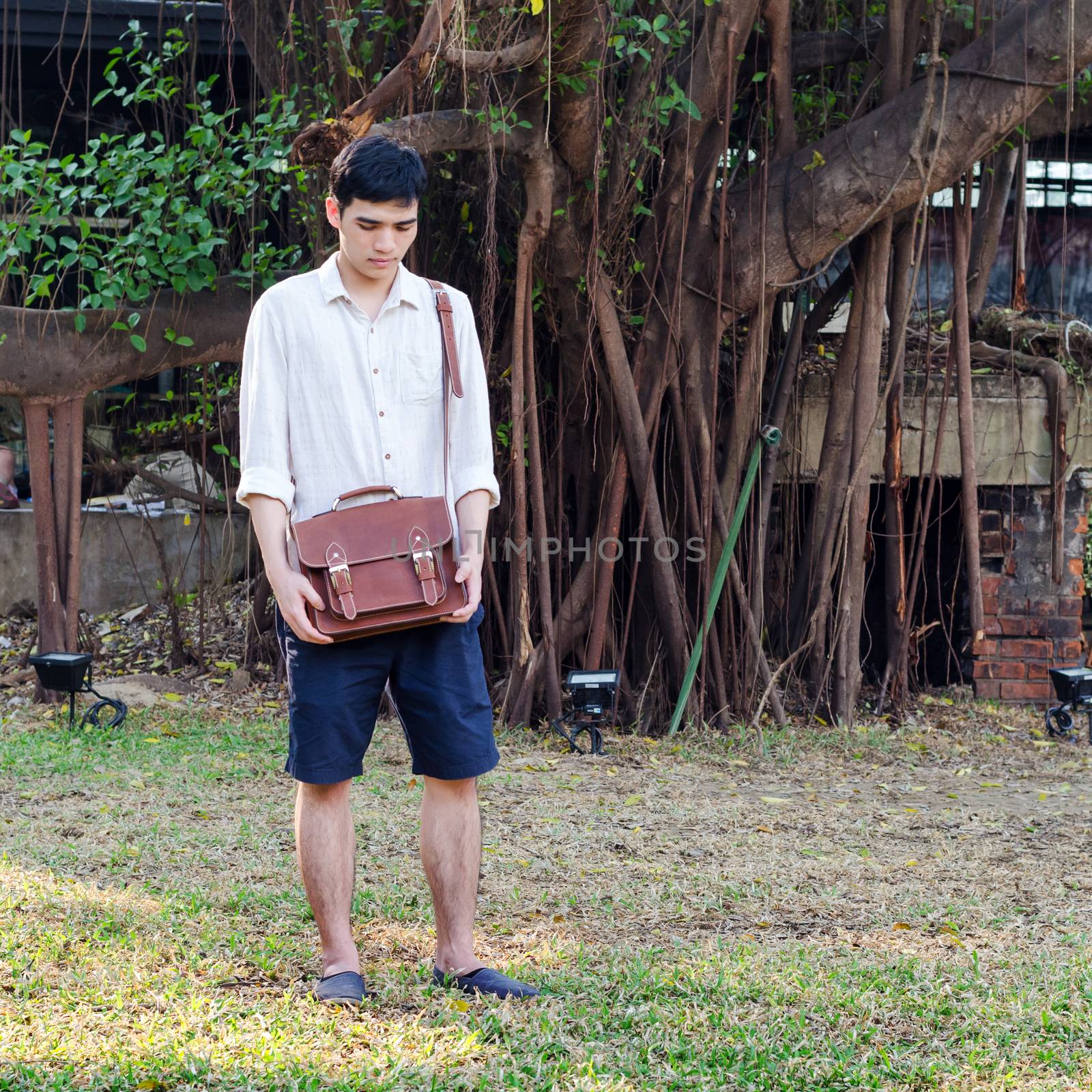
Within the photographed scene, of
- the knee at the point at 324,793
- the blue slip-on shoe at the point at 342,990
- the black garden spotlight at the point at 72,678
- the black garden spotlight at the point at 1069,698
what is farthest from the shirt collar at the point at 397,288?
the black garden spotlight at the point at 1069,698

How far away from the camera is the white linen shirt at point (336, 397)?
211cm

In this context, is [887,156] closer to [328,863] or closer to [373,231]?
[373,231]

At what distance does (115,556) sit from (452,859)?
215 inches

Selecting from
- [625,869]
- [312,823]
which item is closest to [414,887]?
[625,869]

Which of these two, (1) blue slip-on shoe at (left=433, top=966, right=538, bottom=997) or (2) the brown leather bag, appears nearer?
(2) the brown leather bag

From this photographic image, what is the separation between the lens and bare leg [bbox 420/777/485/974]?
2.21m

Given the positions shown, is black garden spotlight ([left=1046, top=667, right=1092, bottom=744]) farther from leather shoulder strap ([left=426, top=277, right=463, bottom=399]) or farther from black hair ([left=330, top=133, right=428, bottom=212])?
black hair ([left=330, top=133, right=428, bottom=212])

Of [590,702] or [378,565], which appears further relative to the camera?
[590,702]

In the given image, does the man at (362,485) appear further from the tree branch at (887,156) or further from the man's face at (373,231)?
the tree branch at (887,156)

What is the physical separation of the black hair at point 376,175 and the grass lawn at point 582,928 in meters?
1.41

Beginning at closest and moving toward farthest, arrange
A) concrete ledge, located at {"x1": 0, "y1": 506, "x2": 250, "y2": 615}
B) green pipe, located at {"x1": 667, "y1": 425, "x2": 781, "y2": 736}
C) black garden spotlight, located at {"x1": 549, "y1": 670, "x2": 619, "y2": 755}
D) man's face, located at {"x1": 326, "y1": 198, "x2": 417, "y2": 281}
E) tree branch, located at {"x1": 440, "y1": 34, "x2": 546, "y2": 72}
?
man's face, located at {"x1": 326, "y1": 198, "x2": 417, "y2": 281} → tree branch, located at {"x1": 440, "y1": 34, "x2": 546, "y2": 72} → black garden spotlight, located at {"x1": 549, "y1": 670, "x2": 619, "y2": 755} → green pipe, located at {"x1": 667, "y1": 425, "x2": 781, "y2": 736} → concrete ledge, located at {"x1": 0, "y1": 506, "x2": 250, "y2": 615}

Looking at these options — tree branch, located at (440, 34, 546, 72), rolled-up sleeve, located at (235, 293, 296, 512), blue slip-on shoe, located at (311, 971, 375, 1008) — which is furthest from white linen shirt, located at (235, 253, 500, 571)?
tree branch, located at (440, 34, 546, 72)

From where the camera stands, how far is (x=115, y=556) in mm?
7113

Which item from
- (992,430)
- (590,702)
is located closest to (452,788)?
(590,702)
